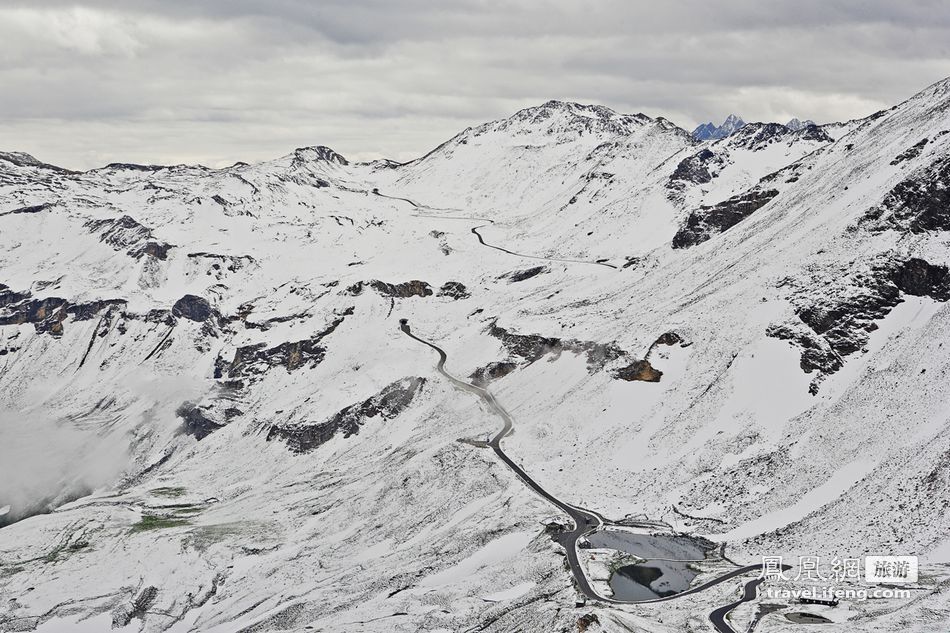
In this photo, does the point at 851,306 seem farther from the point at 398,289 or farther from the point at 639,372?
the point at 398,289

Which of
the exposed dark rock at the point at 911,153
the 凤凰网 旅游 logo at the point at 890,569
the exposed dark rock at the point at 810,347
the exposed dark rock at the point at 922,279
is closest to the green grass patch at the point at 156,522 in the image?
the exposed dark rock at the point at 810,347

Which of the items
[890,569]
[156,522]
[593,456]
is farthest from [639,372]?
[156,522]

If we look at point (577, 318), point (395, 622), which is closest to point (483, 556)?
point (395, 622)

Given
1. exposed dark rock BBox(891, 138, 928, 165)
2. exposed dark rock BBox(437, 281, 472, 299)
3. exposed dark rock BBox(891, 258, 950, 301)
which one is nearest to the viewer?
exposed dark rock BBox(891, 258, 950, 301)

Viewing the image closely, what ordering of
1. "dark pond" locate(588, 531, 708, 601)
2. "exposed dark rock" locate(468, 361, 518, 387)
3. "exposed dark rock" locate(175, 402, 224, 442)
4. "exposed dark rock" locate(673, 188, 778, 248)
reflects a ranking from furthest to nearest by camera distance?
"exposed dark rock" locate(175, 402, 224, 442)
"exposed dark rock" locate(673, 188, 778, 248)
"exposed dark rock" locate(468, 361, 518, 387)
"dark pond" locate(588, 531, 708, 601)

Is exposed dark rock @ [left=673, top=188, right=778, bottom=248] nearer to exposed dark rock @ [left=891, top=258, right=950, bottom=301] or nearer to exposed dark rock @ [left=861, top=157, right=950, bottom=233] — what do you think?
exposed dark rock @ [left=861, top=157, right=950, bottom=233]

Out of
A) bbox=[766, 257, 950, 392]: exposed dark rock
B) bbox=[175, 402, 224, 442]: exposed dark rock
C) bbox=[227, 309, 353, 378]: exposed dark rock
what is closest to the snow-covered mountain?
bbox=[766, 257, 950, 392]: exposed dark rock

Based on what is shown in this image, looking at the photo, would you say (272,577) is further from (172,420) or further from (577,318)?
(172,420)
